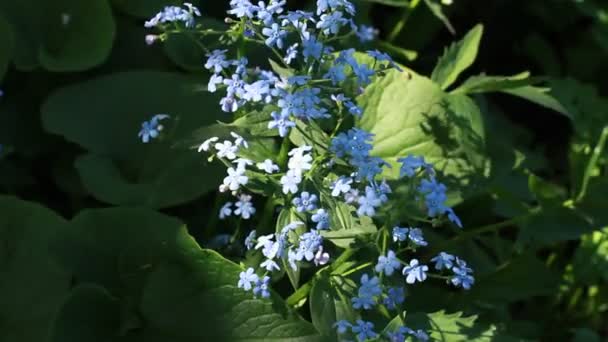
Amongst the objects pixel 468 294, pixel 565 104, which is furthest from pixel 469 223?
pixel 565 104

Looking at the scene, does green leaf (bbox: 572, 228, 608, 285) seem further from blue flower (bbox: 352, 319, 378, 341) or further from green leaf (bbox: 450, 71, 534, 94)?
blue flower (bbox: 352, 319, 378, 341)

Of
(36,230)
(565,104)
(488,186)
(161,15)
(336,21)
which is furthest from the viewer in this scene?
(565,104)

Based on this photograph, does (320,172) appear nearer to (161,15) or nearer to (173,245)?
(173,245)

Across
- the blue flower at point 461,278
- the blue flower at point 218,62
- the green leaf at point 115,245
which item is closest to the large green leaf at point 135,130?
the green leaf at point 115,245

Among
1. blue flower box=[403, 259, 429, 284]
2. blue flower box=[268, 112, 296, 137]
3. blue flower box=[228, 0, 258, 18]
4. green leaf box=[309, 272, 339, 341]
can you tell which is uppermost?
blue flower box=[228, 0, 258, 18]

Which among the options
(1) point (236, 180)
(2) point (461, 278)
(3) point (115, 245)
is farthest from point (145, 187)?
(2) point (461, 278)

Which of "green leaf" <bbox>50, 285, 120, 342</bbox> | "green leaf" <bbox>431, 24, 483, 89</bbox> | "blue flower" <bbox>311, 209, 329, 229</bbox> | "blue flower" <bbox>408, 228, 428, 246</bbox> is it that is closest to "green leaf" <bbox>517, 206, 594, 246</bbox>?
"green leaf" <bbox>431, 24, 483, 89</bbox>

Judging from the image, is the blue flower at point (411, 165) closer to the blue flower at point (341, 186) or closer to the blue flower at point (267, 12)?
the blue flower at point (341, 186)
